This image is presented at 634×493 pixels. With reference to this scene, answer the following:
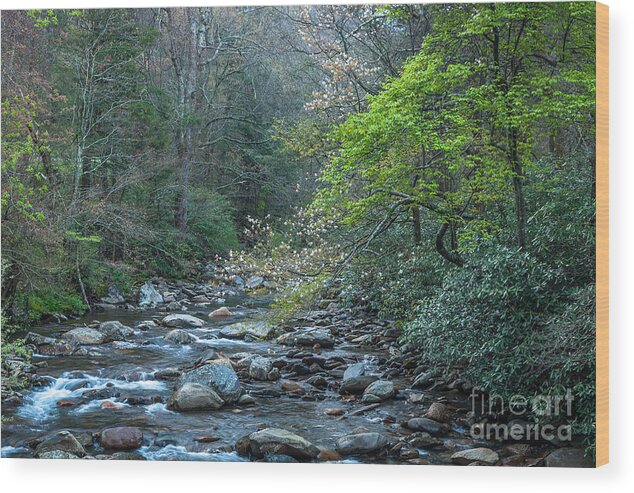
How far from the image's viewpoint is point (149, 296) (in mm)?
5730

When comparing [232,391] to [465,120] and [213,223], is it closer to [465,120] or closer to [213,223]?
[213,223]

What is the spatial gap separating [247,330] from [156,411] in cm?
98

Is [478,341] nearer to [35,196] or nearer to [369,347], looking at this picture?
[369,347]

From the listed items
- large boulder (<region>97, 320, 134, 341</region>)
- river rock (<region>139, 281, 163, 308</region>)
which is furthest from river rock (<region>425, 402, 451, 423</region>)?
large boulder (<region>97, 320, 134, 341</region>)

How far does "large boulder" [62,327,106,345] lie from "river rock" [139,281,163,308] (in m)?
0.48

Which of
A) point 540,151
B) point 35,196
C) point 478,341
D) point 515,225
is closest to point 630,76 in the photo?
point 540,151

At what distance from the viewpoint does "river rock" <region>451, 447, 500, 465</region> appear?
14.0 feet

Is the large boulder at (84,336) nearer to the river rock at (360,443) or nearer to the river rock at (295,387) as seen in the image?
the river rock at (295,387)

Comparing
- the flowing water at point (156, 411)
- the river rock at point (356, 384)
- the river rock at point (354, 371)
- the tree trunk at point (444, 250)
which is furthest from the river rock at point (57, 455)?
the tree trunk at point (444, 250)

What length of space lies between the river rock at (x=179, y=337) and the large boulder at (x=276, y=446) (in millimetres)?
1477

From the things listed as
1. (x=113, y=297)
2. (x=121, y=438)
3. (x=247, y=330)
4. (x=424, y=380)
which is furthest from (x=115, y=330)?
(x=424, y=380)

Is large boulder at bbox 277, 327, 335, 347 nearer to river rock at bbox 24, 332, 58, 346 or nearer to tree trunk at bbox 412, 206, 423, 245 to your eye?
tree trunk at bbox 412, 206, 423, 245

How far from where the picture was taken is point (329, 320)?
19.1ft

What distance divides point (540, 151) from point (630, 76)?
839 mm
